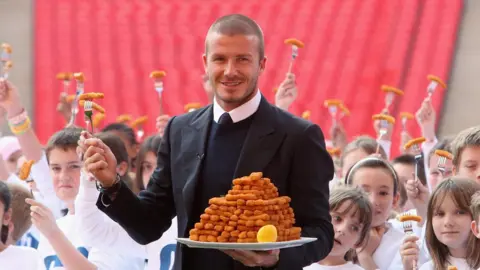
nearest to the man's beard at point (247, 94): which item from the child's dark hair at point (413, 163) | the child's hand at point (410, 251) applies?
the child's hand at point (410, 251)

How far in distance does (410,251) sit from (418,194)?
78cm

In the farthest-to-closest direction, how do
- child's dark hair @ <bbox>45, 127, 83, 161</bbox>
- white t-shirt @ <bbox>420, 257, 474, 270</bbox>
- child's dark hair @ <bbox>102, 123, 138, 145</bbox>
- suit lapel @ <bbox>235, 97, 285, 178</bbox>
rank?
child's dark hair @ <bbox>102, 123, 138, 145</bbox> < child's dark hair @ <bbox>45, 127, 83, 161</bbox> < white t-shirt @ <bbox>420, 257, 474, 270</bbox> < suit lapel @ <bbox>235, 97, 285, 178</bbox>

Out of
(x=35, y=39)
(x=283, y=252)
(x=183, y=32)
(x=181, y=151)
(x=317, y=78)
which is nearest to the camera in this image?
(x=283, y=252)

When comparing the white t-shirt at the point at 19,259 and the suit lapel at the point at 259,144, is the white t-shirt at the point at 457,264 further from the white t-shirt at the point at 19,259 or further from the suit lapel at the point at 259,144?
the white t-shirt at the point at 19,259

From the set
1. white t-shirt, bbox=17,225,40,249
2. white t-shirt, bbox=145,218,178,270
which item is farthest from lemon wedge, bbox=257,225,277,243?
white t-shirt, bbox=17,225,40,249

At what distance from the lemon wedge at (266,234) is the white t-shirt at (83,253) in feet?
5.24

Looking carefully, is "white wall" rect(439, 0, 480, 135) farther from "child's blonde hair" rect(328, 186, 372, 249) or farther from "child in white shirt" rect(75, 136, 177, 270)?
"child in white shirt" rect(75, 136, 177, 270)

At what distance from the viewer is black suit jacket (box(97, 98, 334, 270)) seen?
8.09 ft

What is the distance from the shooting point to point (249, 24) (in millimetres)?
2484

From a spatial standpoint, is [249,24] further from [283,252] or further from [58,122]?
[58,122]

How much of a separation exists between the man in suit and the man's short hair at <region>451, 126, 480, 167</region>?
131 cm

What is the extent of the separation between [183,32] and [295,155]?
5574 millimetres

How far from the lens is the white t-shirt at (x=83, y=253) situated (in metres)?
3.81

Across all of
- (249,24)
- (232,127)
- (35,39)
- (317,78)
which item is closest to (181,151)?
(232,127)
